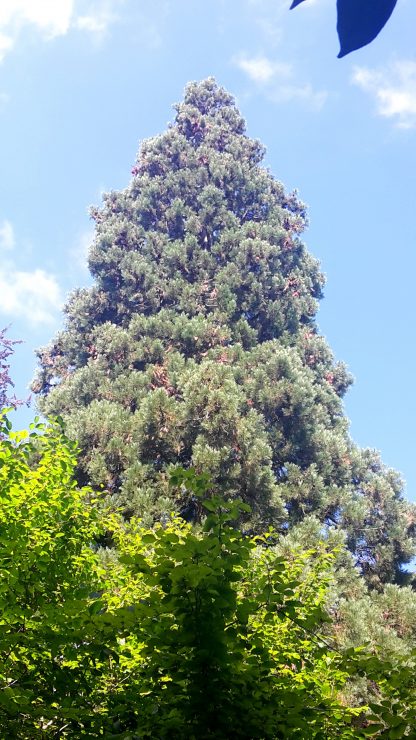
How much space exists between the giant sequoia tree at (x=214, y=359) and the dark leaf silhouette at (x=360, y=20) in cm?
964

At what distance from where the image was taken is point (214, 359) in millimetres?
13648

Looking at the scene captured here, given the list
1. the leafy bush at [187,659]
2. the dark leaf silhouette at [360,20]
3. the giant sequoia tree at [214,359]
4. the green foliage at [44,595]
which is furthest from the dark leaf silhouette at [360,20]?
the giant sequoia tree at [214,359]

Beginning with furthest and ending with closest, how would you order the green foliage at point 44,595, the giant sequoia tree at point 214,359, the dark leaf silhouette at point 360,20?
the giant sequoia tree at point 214,359 → the green foliage at point 44,595 → the dark leaf silhouette at point 360,20

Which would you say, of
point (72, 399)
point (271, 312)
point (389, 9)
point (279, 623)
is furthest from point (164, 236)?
point (389, 9)

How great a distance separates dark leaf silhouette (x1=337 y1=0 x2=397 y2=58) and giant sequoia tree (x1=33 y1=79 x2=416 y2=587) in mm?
9642

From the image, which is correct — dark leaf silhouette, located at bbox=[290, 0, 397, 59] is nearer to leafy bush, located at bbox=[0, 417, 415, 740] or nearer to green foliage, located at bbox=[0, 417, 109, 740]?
leafy bush, located at bbox=[0, 417, 415, 740]

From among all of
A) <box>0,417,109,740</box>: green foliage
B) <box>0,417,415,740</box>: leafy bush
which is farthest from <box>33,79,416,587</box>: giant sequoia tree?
<box>0,417,415,740</box>: leafy bush

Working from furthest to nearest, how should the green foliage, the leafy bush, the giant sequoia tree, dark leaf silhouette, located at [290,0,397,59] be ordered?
the giant sequoia tree < the green foliage < the leafy bush < dark leaf silhouette, located at [290,0,397,59]

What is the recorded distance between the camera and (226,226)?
18500mm

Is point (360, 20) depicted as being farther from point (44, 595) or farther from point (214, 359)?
point (214, 359)

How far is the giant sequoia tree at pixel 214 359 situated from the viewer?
11320 millimetres

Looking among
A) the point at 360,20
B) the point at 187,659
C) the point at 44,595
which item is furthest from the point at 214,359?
the point at 360,20

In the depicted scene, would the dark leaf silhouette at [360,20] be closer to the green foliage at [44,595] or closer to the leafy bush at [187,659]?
the leafy bush at [187,659]

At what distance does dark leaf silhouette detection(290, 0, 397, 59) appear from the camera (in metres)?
0.46
